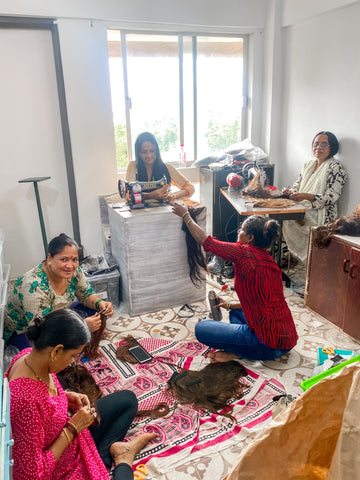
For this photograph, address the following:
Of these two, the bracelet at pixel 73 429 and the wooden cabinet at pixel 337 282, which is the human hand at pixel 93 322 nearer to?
the bracelet at pixel 73 429

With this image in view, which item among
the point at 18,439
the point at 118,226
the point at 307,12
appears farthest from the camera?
the point at 307,12

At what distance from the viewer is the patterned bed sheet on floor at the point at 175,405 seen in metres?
1.80

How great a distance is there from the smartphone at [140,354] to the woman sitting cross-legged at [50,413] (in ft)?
2.80

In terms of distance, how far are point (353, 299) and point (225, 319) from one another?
891 millimetres

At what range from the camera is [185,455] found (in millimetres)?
1765

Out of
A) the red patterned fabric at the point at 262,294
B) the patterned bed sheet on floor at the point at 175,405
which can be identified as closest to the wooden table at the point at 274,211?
the red patterned fabric at the point at 262,294

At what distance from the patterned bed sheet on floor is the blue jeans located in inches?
4.5

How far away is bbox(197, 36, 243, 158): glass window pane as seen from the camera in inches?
159

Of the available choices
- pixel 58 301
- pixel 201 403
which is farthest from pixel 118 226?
pixel 201 403

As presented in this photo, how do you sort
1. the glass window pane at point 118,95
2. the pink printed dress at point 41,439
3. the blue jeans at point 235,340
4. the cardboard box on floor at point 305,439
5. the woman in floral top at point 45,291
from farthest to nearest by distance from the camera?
the glass window pane at point 118,95, the blue jeans at point 235,340, the woman in floral top at point 45,291, the pink printed dress at point 41,439, the cardboard box on floor at point 305,439

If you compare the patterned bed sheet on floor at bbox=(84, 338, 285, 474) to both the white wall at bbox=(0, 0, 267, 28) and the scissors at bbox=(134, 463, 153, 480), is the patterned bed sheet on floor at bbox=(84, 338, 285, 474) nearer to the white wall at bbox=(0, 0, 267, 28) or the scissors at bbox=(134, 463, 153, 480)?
the scissors at bbox=(134, 463, 153, 480)

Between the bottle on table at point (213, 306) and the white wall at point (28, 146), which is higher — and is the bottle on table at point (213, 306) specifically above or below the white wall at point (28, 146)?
below

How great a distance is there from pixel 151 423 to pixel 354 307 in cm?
147

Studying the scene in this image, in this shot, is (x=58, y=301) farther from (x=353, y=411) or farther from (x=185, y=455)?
(x=353, y=411)
